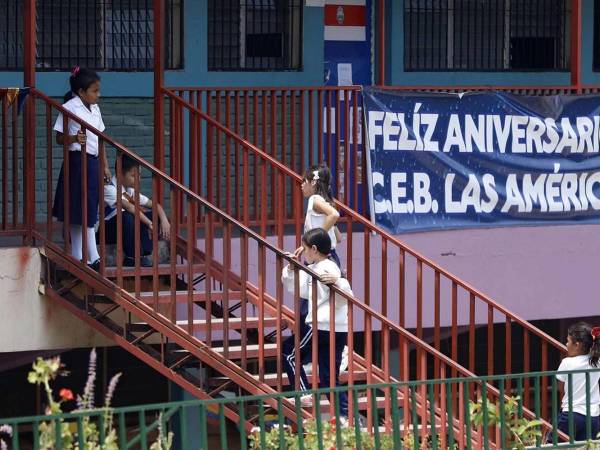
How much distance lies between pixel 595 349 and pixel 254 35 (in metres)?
4.84

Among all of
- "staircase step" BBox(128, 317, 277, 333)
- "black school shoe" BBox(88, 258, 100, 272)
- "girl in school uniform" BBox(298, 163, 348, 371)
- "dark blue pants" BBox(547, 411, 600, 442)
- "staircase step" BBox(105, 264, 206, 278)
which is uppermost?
"girl in school uniform" BBox(298, 163, 348, 371)

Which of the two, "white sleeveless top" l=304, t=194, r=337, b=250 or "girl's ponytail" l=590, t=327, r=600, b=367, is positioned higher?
"white sleeveless top" l=304, t=194, r=337, b=250

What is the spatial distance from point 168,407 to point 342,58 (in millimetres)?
7640

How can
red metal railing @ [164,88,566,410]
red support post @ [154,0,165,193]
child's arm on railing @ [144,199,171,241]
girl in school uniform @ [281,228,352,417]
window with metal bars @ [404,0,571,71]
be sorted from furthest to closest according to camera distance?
window with metal bars @ [404,0,571,71] → red support post @ [154,0,165,193] → red metal railing @ [164,88,566,410] → child's arm on railing @ [144,199,171,241] → girl in school uniform @ [281,228,352,417]

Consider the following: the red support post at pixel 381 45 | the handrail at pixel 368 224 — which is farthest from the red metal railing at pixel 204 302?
the red support post at pixel 381 45

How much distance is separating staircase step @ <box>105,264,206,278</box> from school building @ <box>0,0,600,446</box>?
1cm

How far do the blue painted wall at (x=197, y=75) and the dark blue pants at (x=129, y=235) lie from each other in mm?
3015

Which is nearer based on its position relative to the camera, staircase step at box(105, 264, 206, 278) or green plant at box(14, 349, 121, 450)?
green plant at box(14, 349, 121, 450)

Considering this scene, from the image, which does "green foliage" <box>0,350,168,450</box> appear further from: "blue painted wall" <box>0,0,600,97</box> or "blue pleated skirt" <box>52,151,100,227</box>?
"blue painted wall" <box>0,0,600,97</box>

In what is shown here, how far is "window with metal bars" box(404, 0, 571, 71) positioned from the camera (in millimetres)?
14570

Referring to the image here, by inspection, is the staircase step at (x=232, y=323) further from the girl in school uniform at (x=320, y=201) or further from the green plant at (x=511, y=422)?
the green plant at (x=511, y=422)

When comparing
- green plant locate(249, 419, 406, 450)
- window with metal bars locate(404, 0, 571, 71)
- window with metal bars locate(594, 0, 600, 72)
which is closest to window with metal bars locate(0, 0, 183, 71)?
window with metal bars locate(404, 0, 571, 71)

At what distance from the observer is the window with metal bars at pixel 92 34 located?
13109 millimetres

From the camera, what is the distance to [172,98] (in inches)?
448
